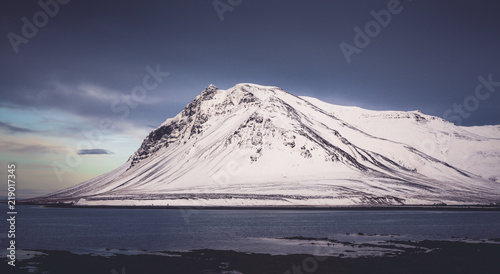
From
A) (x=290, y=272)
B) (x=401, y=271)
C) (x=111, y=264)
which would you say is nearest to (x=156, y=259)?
(x=111, y=264)

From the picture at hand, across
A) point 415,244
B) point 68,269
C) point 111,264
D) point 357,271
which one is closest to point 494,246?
point 415,244

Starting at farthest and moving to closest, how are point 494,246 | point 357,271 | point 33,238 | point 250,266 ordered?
point 33,238 → point 494,246 → point 250,266 → point 357,271

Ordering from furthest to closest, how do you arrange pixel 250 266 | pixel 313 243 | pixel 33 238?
pixel 33 238
pixel 313 243
pixel 250 266

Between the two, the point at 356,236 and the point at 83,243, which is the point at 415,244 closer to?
the point at 356,236

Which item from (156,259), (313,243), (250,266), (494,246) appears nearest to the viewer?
(250,266)

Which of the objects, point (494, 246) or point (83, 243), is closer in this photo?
point (494, 246)

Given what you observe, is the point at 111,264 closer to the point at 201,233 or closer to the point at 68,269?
the point at 68,269
